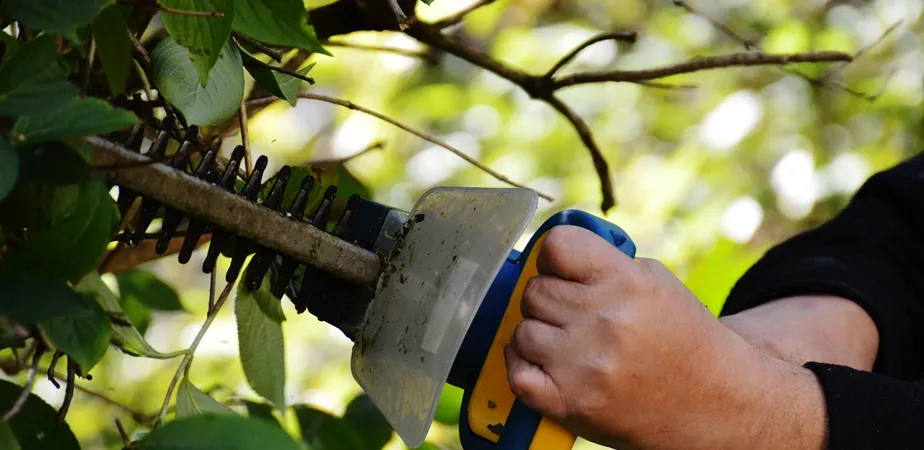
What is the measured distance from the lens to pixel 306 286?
1.97ft

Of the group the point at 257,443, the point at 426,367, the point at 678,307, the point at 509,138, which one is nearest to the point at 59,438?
the point at 257,443

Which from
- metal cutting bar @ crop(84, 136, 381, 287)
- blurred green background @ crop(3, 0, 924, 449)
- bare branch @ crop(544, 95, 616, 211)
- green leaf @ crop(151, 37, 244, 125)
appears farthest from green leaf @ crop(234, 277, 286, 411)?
blurred green background @ crop(3, 0, 924, 449)

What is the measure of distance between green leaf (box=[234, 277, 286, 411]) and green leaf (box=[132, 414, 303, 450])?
23 cm

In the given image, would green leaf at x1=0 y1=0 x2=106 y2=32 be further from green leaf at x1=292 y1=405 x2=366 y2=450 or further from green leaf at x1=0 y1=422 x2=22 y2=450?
green leaf at x1=292 y1=405 x2=366 y2=450

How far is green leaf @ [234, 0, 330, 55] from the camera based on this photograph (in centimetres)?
42

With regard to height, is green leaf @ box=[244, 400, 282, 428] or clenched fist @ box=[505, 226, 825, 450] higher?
clenched fist @ box=[505, 226, 825, 450]

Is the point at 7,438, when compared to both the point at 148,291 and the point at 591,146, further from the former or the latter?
the point at 591,146

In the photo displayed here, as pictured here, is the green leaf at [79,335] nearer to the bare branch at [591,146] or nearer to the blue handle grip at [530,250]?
the blue handle grip at [530,250]

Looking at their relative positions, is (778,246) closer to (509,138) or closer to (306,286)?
(306,286)

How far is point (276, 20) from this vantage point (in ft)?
1.39

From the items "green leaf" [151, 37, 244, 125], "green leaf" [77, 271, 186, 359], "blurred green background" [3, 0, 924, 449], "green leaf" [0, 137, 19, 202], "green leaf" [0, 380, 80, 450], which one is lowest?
"green leaf" [0, 380, 80, 450]

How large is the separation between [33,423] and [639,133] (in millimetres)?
1864

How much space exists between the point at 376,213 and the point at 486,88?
134 centimetres

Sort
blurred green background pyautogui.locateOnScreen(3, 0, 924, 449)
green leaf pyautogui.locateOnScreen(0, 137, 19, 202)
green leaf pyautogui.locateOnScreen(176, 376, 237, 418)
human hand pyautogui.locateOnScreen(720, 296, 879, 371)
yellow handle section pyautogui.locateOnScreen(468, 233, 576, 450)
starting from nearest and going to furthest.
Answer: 1. green leaf pyautogui.locateOnScreen(0, 137, 19, 202)
2. green leaf pyautogui.locateOnScreen(176, 376, 237, 418)
3. yellow handle section pyautogui.locateOnScreen(468, 233, 576, 450)
4. human hand pyautogui.locateOnScreen(720, 296, 879, 371)
5. blurred green background pyautogui.locateOnScreen(3, 0, 924, 449)
